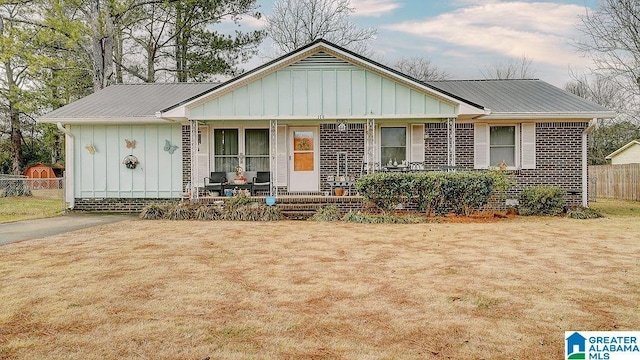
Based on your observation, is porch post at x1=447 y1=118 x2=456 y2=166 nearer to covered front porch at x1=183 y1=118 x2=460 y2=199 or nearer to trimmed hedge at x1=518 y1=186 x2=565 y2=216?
covered front porch at x1=183 y1=118 x2=460 y2=199

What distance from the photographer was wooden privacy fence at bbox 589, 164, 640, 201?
795 inches

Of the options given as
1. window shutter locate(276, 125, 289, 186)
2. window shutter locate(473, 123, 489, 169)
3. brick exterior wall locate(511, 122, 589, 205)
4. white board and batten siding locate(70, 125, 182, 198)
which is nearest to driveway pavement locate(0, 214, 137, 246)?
white board and batten siding locate(70, 125, 182, 198)

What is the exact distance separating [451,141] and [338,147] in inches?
131

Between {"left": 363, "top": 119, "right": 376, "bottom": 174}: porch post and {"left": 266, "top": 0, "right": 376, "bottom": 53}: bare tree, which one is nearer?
{"left": 363, "top": 119, "right": 376, "bottom": 174}: porch post

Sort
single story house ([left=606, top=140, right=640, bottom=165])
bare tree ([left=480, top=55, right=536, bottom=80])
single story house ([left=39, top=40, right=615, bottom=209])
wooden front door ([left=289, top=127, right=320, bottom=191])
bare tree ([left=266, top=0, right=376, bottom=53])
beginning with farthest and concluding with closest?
bare tree ([left=480, top=55, right=536, bottom=80]) → bare tree ([left=266, top=0, right=376, bottom=53]) → single story house ([left=606, top=140, right=640, bottom=165]) → wooden front door ([left=289, top=127, right=320, bottom=191]) → single story house ([left=39, top=40, right=615, bottom=209])

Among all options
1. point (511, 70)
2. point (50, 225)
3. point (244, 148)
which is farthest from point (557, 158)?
point (511, 70)

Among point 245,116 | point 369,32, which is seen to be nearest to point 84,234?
point 245,116

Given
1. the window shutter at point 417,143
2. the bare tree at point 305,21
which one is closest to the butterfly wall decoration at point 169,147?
the window shutter at point 417,143

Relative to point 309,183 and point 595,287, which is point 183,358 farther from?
point 309,183

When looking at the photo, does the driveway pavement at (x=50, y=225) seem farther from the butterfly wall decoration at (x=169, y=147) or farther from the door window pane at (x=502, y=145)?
the door window pane at (x=502, y=145)

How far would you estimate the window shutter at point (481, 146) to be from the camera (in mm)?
14078

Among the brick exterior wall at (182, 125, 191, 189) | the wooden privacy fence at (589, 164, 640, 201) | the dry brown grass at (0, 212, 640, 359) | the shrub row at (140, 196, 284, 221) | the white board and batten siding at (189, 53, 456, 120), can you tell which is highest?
the white board and batten siding at (189, 53, 456, 120)

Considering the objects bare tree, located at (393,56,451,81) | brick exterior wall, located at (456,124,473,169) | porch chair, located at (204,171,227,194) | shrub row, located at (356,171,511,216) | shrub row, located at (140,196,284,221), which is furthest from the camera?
bare tree, located at (393,56,451,81)

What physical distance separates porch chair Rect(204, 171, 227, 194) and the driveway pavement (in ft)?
7.26
